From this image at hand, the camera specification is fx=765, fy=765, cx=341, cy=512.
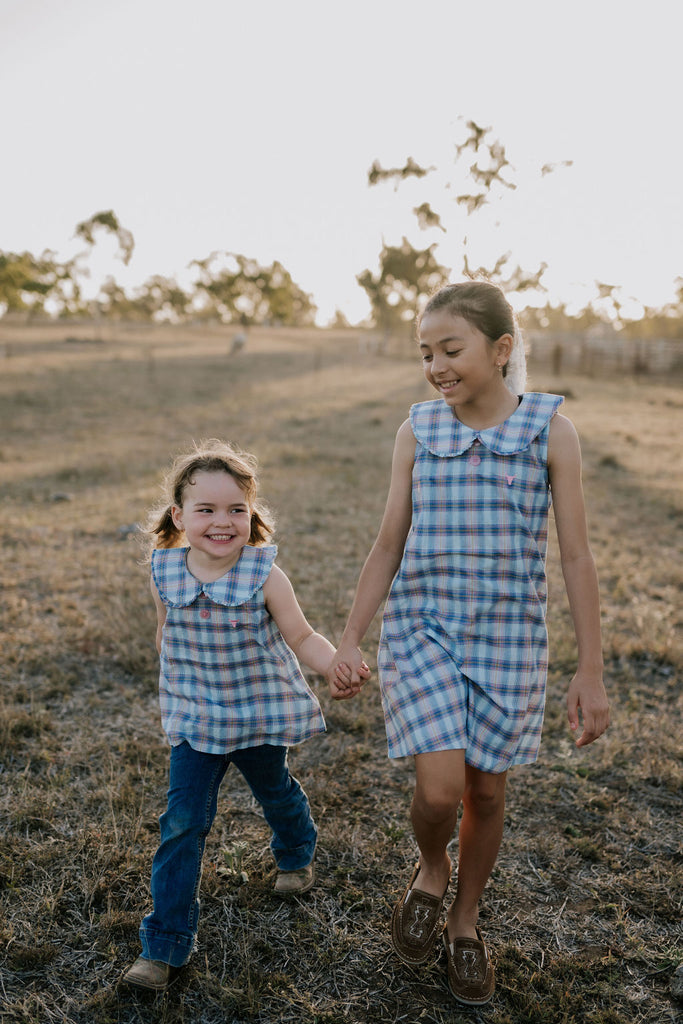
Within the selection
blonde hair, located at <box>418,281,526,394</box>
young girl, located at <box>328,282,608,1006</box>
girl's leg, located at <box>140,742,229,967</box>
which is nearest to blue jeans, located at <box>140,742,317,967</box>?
girl's leg, located at <box>140,742,229,967</box>

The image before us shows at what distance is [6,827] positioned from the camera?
9.15ft

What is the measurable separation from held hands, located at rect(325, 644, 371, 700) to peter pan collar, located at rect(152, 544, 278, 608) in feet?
1.04

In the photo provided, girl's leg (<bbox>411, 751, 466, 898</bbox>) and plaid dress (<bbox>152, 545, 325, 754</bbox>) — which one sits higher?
plaid dress (<bbox>152, 545, 325, 754</bbox>)

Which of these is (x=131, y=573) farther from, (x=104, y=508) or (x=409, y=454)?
(x=409, y=454)

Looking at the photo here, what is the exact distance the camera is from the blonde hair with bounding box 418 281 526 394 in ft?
6.93

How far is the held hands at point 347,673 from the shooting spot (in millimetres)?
2166

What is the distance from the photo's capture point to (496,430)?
215 cm

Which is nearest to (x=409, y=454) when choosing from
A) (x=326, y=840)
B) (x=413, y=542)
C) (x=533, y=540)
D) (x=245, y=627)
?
(x=413, y=542)

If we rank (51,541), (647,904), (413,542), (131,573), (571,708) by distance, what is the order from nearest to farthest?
1. (571,708)
2. (413,542)
3. (647,904)
4. (131,573)
5. (51,541)

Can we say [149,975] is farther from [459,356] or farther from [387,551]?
[459,356]

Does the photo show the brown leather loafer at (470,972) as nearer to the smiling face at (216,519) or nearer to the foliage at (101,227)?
the smiling face at (216,519)

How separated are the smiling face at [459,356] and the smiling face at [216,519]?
0.68 metres

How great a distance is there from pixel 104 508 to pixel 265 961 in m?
6.22

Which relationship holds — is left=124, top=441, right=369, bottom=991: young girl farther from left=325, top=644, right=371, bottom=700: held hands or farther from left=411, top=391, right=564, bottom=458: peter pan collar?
left=411, top=391, right=564, bottom=458: peter pan collar
